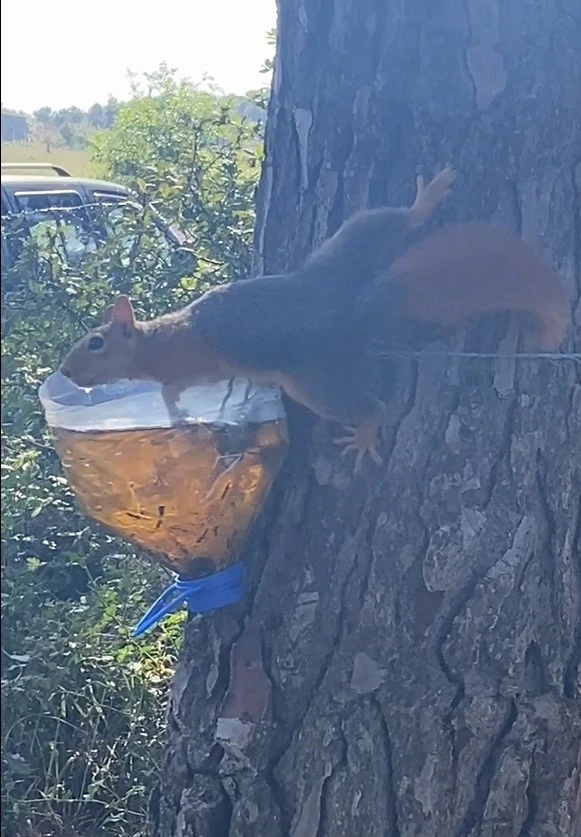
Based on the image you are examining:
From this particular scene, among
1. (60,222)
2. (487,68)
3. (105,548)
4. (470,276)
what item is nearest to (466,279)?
(470,276)

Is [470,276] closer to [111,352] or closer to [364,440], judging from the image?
[364,440]

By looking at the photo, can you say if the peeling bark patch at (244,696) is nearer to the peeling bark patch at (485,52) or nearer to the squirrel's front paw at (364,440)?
the squirrel's front paw at (364,440)

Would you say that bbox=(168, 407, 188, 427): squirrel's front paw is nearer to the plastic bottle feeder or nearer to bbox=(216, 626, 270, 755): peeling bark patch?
the plastic bottle feeder

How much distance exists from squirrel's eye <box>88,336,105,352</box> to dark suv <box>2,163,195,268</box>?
12 cm

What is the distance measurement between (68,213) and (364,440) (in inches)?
28.6

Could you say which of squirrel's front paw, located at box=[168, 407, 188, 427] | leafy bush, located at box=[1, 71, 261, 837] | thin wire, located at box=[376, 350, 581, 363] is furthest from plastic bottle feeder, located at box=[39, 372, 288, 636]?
leafy bush, located at box=[1, 71, 261, 837]

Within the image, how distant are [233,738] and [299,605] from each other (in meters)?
0.16

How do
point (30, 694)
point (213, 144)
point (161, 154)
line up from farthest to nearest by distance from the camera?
point (213, 144) → point (161, 154) → point (30, 694)

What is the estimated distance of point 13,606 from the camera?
4.13 feet

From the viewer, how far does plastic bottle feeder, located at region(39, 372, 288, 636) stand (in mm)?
1032

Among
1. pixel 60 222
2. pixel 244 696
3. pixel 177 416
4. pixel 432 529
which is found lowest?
pixel 244 696

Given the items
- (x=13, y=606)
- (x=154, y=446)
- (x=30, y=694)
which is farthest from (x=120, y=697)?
(x=154, y=446)

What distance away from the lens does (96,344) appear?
1.23 meters

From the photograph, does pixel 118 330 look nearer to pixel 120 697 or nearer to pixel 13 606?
pixel 13 606
